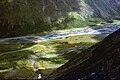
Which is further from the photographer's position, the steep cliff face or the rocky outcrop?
the steep cliff face

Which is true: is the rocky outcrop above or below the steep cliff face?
above

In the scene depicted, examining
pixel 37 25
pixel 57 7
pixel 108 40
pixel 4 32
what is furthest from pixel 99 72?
pixel 57 7

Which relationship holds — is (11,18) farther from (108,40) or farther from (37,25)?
(108,40)

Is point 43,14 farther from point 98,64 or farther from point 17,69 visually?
point 98,64

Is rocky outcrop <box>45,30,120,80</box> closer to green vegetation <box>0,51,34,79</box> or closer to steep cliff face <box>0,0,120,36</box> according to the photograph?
green vegetation <box>0,51,34,79</box>

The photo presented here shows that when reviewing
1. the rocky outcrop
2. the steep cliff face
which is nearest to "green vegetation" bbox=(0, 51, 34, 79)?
the rocky outcrop

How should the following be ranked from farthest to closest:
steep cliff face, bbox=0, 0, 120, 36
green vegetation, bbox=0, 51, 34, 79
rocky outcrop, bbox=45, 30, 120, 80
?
steep cliff face, bbox=0, 0, 120, 36 < green vegetation, bbox=0, 51, 34, 79 < rocky outcrop, bbox=45, 30, 120, 80
